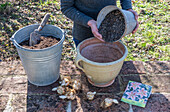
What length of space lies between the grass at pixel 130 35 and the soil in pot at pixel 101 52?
27.2 inches

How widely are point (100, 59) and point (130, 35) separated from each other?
52.1 inches

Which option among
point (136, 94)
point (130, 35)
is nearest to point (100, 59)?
point (136, 94)

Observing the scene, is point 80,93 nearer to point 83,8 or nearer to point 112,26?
point 112,26

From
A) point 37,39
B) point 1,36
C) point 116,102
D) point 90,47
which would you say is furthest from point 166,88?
point 1,36

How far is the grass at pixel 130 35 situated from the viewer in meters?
3.01

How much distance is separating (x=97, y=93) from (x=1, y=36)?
6.94ft

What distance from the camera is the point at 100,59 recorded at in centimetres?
238

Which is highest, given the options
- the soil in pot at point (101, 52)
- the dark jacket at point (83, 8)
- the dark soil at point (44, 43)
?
the dark jacket at point (83, 8)

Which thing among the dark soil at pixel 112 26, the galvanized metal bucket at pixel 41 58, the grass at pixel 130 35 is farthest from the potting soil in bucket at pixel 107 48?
the grass at pixel 130 35

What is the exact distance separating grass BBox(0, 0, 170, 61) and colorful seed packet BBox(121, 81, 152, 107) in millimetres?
776

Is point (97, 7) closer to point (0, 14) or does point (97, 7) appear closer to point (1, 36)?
point (1, 36)

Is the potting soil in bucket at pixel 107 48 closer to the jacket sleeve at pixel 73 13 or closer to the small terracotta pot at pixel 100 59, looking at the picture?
the small terracotta pot at pixel 100 59

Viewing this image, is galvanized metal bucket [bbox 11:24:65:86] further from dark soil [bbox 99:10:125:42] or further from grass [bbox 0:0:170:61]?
grass [bbox 0:0:170:61]

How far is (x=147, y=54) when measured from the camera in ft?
9.84
